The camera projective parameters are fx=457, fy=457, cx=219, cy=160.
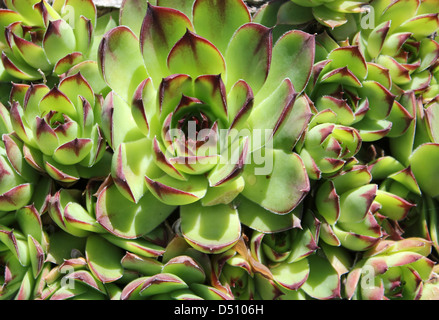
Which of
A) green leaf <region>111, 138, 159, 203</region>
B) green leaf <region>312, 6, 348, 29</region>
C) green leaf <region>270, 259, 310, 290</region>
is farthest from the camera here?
green leaf <region>312, 6, 348, 29</region>

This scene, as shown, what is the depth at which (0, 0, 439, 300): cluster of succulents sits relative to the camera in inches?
42.0

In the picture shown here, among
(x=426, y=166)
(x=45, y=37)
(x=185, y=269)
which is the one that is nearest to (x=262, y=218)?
(x=185, y=269)

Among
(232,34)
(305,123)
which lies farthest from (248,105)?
(232,34)

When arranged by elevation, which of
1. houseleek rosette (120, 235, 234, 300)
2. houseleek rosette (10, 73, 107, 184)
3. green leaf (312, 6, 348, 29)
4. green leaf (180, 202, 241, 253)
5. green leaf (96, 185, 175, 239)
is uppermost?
green leaf (312, 6, 348, 29)

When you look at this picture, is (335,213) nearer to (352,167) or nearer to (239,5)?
(352,167)

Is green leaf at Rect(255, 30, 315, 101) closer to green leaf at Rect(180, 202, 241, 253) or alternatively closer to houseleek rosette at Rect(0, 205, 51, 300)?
green leaf at Rect(180, 202, 241, 253)

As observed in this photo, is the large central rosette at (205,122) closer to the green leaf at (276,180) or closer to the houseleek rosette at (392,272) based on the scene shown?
the green leaf at (276,180)

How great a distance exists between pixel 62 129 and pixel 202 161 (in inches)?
13.6

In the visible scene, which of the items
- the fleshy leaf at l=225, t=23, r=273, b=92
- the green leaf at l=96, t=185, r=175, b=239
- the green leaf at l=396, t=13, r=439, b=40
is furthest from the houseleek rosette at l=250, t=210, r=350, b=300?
the green leaf at l=396, t=13, r=439, b=40

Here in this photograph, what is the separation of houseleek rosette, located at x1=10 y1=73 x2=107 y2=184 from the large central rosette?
0.25 feet

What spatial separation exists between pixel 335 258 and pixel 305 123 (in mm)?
388

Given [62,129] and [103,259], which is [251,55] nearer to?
[62,129]

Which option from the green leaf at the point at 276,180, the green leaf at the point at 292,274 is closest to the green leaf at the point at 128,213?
the green leaf at the point at 276,180

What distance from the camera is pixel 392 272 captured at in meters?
1.20
